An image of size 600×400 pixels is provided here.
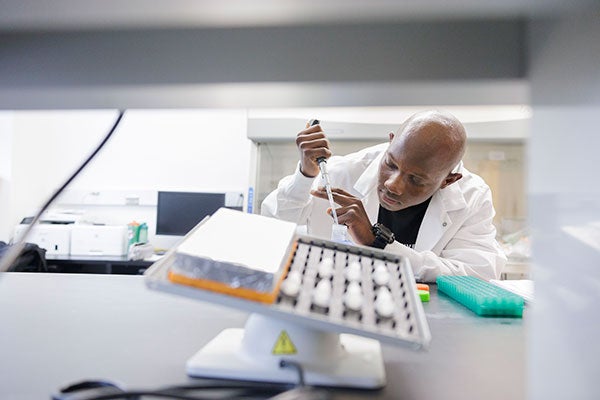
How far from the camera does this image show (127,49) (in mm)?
→ 199

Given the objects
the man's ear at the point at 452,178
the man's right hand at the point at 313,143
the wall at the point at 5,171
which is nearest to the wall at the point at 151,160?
the wall at the point at 5,171

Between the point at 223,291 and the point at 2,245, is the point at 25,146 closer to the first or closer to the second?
the point at 2,245

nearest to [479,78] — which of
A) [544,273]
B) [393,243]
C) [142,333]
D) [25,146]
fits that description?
[544,273]

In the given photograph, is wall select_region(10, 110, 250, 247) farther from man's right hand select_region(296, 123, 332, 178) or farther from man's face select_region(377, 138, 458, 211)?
man's face select_region(377, 138, 458, 211)

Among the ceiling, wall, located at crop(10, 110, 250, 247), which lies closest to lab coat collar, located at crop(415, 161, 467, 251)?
the ceiling

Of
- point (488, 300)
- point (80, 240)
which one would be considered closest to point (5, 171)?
point (80, 240)

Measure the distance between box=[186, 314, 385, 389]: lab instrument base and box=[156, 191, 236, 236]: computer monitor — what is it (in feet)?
8.20

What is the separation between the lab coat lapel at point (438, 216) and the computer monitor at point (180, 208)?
1680 millimetres

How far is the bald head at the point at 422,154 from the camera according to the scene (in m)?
1.13

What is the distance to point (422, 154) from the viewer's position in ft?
3.68

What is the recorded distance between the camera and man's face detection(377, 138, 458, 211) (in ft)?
3.72

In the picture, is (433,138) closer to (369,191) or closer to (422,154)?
(422,154)

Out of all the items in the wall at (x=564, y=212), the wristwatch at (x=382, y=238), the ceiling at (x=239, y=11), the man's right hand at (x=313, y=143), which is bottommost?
the wristwatch at (x=382, y=238)

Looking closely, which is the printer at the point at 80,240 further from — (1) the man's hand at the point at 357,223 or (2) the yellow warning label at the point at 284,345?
(2) the yellow warning label at the point at 284,345
